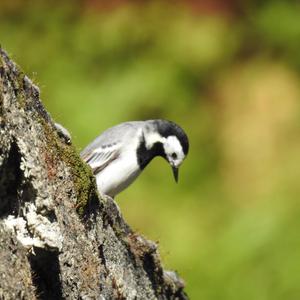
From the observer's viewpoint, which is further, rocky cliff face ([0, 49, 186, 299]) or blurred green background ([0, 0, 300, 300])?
blurred green background ([0, 0, 300, 300])

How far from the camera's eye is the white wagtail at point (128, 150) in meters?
8.04

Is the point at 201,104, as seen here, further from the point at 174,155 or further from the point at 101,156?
the point at 101,156

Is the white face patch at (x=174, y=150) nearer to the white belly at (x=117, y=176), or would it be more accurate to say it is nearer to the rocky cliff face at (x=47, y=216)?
the white belly at (x=117, y=176)

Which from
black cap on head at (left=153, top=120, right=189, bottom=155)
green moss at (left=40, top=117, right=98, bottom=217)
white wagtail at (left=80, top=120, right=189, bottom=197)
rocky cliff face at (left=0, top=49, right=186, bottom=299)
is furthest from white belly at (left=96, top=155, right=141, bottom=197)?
green moss at (left=40, top=117, right=98, bottom=217)

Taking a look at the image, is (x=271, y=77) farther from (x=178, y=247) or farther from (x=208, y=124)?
(x=178, y=247)

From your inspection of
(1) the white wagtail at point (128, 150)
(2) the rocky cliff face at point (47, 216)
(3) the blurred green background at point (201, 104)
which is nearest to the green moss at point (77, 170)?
(2) the rocky cliff face at point (47, 216)

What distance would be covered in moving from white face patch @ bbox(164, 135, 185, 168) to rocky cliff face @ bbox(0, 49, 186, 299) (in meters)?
2.58

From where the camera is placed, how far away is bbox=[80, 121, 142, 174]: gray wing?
26.3 ft

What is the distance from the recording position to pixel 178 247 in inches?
390

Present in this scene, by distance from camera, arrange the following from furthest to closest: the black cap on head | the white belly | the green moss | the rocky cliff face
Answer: the black cap on head → the white belly → the green moss → the rocky cliff face

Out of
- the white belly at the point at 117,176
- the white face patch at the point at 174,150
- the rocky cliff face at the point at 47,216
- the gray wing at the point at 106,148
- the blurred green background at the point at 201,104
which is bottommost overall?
the rocky cliff face at the point at 47,216

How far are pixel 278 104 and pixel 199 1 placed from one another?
38.8 inches

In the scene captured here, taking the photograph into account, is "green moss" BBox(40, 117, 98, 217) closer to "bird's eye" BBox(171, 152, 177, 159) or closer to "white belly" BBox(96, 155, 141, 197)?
"white belly" BBox(96, 155, 141, 197)

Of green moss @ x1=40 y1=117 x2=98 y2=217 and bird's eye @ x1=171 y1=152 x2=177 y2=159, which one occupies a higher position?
bird's eye @ x1=171 y1=152 x2=177 y2=159
